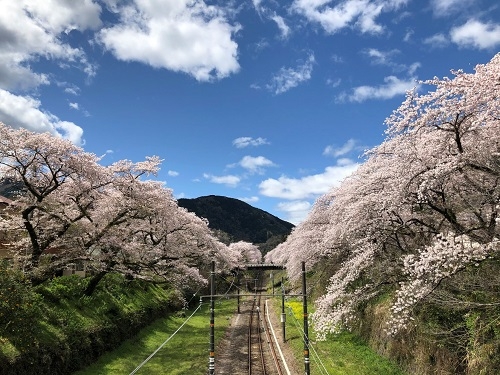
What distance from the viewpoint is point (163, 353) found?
24.3 meters

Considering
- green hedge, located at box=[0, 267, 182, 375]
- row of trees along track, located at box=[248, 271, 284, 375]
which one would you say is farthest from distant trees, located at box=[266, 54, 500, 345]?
green hedge, located at box=[0, 267, 182, 375]

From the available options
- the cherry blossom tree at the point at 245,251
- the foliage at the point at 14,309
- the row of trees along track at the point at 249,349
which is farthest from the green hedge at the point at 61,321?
the cherry blossom tree at the point at 245,251

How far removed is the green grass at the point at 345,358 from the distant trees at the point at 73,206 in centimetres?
1212

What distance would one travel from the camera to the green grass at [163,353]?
20312 mm

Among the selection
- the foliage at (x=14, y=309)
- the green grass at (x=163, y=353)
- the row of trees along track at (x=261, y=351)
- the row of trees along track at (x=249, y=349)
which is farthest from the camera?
the row of trees along track at (x=261, y=351)

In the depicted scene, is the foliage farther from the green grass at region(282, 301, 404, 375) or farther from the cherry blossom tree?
the cherry blossom tree

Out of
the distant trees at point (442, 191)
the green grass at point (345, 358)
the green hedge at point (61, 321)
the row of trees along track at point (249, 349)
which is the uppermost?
the distant trees at point (442, 191)

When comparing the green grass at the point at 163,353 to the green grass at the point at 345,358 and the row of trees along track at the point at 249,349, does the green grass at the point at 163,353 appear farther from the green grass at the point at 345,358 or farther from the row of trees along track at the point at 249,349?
the green grass at the point at 345,358

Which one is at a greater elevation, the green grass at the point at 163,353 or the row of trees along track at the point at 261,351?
the green grass at the point at 163,353

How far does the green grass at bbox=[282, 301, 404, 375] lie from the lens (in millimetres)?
19000

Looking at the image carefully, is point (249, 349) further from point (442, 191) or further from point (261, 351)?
point (442, 191)

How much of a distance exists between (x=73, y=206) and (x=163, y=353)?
11.3m

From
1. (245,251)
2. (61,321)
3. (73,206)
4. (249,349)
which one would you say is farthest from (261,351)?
(245,251)

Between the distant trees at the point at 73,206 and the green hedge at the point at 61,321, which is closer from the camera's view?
the green hedge at the point at 61,321
